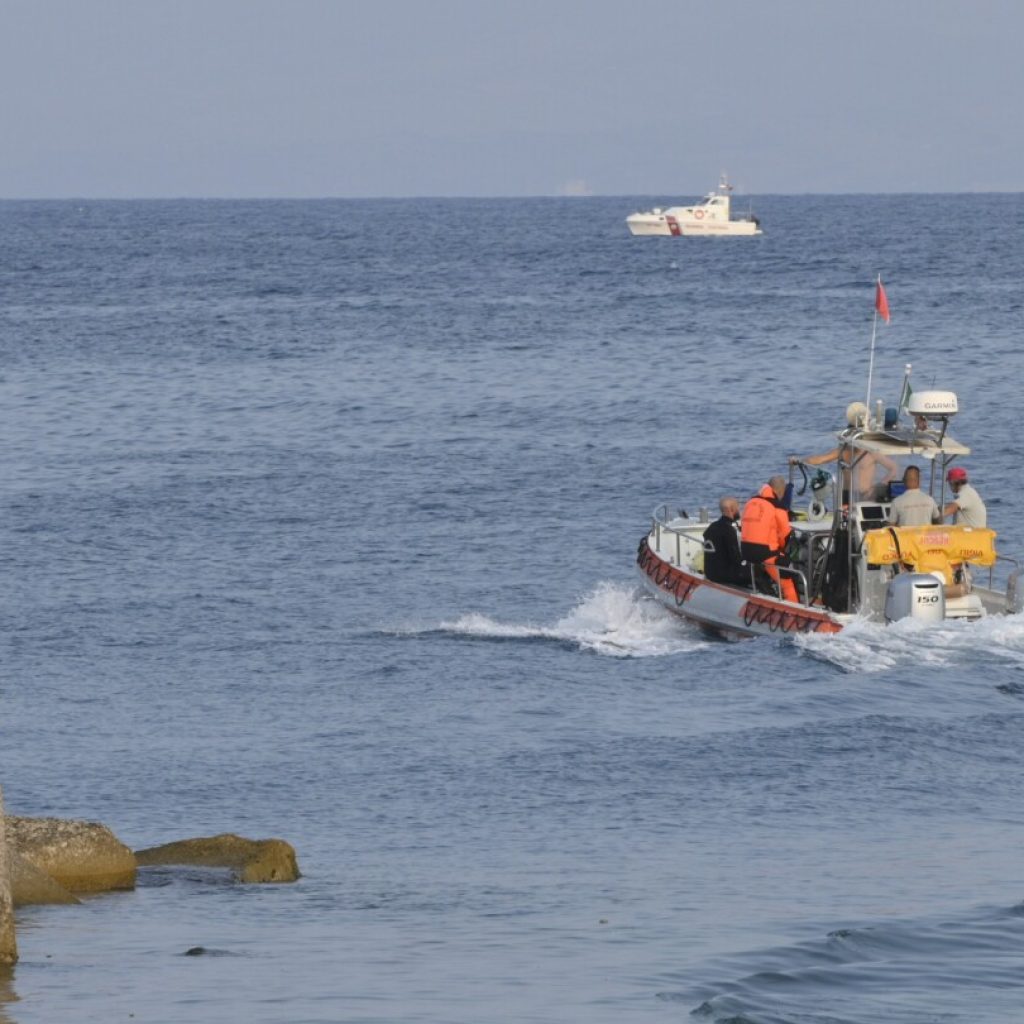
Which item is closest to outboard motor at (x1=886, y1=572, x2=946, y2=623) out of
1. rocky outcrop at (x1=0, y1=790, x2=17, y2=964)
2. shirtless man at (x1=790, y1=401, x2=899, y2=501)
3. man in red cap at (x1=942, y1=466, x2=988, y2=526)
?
man in red cap at (x1=942, y1=466, x2=988, y2=526)

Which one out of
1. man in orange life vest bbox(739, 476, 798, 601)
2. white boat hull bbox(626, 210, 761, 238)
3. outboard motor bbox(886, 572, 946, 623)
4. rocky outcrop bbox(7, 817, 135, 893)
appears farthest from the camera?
white boat hull bbox(626, 210, 761, 238)

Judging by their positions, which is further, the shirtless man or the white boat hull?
the white boat hull

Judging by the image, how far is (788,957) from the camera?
1256 cm

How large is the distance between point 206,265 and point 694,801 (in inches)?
3576

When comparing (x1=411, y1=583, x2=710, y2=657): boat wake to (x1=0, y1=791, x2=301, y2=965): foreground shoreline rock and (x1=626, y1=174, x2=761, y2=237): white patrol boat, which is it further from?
(x1=626, y1=174, x2=761, y2=237): white patrol boat

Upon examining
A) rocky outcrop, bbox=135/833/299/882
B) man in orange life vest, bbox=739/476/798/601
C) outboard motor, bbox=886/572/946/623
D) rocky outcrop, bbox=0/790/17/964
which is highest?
man in orange life vest, bbox=739/476/798/601

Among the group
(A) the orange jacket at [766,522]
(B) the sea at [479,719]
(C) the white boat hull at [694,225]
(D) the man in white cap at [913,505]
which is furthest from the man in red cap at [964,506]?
(C) the white boat hull at [694,225]

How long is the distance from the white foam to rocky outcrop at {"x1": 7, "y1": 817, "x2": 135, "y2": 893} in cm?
963

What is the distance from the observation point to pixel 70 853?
13.9m

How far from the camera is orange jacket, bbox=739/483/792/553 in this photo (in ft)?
73.0

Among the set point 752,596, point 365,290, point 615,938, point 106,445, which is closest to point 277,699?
point 752,596

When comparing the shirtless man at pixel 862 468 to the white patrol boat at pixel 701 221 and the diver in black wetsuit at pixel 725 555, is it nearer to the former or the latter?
the diver in black wetsuit at pixel 725 555

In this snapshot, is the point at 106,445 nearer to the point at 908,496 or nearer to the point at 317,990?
the point at 908,496

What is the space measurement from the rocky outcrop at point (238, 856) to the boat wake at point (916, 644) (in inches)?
324
